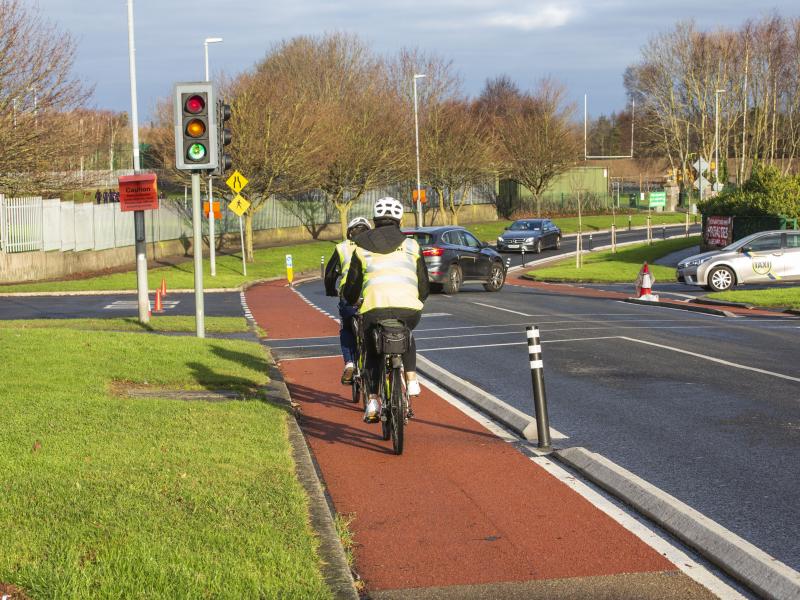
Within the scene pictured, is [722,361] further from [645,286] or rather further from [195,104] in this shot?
[645,286]

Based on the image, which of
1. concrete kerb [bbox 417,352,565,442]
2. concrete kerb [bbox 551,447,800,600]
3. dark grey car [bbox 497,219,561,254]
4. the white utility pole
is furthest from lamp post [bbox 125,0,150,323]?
dark grey car [bbox 497,219,561,254]

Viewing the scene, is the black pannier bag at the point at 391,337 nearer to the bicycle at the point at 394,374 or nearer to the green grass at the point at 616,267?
the bicycle at the point at 394,374

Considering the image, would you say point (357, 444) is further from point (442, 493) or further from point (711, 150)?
point (711, 150)

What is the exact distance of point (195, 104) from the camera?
1512 centimetres

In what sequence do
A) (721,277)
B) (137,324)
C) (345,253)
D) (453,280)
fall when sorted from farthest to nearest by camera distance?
(721,277) < (453,280) < (137,324) < (345,253)

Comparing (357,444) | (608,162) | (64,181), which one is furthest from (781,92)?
(357,444)

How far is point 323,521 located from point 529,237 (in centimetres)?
5079

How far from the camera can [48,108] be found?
3064 centimetres

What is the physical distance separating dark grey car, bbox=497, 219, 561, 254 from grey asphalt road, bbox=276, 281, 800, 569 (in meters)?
33.2

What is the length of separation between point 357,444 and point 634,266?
3512 cm

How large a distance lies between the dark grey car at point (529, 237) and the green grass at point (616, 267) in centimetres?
311

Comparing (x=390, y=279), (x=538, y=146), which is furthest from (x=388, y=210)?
(x=538, y=146)

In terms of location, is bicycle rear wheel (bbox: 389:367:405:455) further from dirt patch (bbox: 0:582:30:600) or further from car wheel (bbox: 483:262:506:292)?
car wheel (bbox: 483:262:506:292)

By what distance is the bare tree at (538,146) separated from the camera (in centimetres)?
8106
